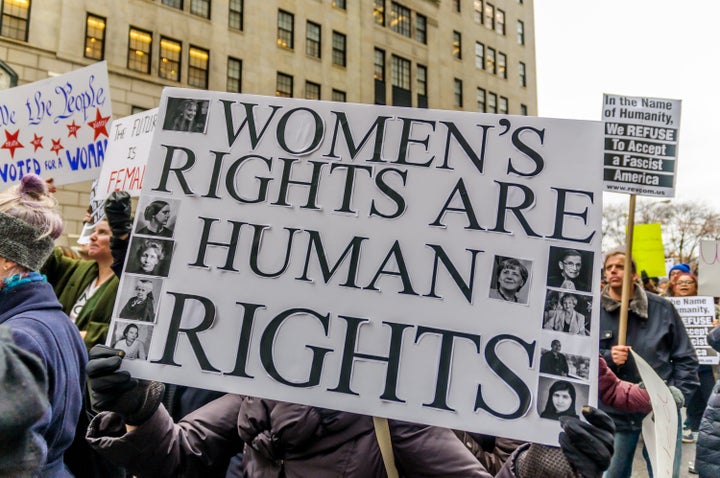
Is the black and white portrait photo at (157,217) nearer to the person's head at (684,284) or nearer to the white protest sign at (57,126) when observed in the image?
the white protest sign at (57,126)

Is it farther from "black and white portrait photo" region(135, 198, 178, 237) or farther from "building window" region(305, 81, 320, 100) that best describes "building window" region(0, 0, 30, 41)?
"black and white portrait photo" region(135, 198, 178, 237)

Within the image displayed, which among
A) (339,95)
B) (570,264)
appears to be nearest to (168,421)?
(570,264)

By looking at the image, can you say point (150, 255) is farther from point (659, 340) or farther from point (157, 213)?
point (659, 340)

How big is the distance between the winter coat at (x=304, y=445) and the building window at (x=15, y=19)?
20054 millimetres

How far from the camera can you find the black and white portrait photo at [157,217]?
2.20 m

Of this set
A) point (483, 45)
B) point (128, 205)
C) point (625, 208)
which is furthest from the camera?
point (625, 208)

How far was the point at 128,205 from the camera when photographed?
320 centimetres

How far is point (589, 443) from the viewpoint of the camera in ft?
5.85

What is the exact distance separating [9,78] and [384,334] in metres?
17.3

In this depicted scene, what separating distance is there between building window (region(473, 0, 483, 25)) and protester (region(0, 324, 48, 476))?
126 ft

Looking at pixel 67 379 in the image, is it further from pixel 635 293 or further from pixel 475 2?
pixel 475 2

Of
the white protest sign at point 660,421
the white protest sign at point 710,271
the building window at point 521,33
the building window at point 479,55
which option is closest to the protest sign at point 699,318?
the white protest sign at point 710,271

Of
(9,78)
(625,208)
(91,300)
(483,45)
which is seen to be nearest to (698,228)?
(625,208)

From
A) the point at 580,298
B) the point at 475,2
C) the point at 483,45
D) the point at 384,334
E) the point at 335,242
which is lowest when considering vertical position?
the point at 384,334
